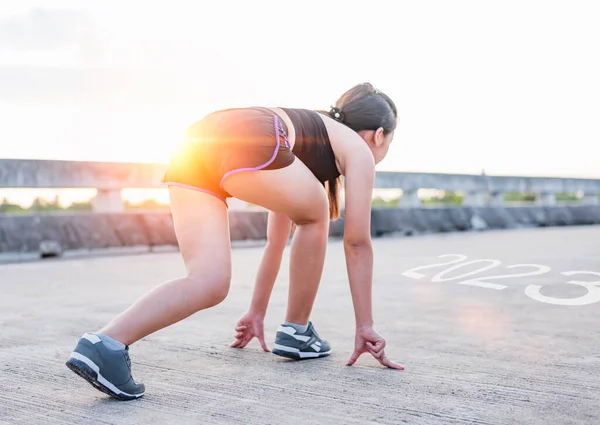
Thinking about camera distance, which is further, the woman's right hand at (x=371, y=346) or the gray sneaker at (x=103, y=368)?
the woman's right hand at (x=371, y=346)

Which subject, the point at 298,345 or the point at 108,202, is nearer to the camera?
the point at 298,345

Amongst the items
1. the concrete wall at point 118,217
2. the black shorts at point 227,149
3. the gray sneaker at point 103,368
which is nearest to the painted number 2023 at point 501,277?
the black shorts at point 227,149

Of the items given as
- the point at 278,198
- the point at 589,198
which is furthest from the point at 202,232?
the point at 589,198

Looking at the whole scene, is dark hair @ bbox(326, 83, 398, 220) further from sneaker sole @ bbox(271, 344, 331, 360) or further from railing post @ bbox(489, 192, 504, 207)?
railing post @ bbox(489, 192, 504, 207)

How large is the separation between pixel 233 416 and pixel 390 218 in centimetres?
933

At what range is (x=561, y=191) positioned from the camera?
15.7m

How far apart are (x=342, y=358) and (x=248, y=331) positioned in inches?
18.8

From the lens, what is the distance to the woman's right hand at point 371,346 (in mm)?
3043

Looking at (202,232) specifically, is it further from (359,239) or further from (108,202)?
(108,202)

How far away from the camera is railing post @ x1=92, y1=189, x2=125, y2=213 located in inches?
343

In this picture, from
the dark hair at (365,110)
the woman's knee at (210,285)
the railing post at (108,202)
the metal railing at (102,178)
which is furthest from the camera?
the railing post at (108,202)

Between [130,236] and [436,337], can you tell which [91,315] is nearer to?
[436,337]

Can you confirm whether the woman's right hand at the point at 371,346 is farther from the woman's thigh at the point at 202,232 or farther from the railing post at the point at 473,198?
the railing post at the point at 473,198

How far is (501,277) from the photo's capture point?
6066mm
